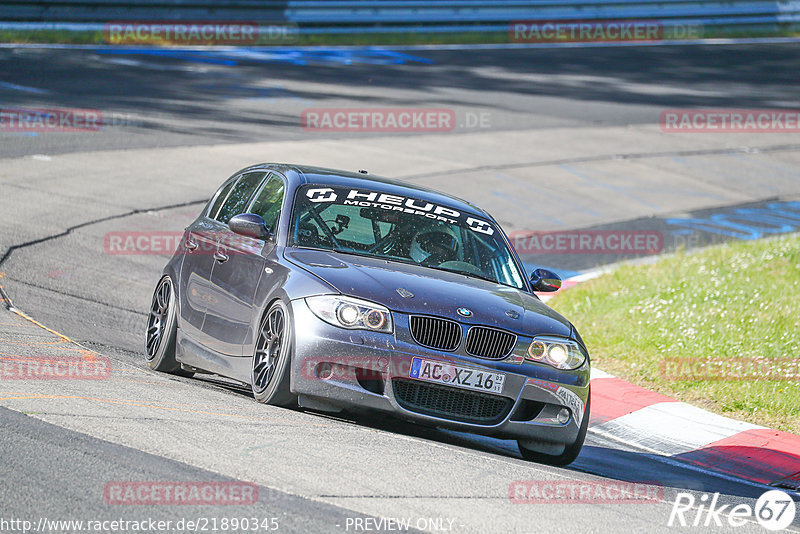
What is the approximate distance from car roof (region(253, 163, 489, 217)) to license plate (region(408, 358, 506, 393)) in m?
1.87

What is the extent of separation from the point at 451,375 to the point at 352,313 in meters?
0.64

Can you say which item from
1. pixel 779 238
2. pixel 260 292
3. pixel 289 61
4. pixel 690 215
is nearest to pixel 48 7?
pixel 289 61

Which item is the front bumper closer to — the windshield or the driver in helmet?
the windshield

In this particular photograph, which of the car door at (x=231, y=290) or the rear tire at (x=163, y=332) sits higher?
the car door at (x=231, y=290)

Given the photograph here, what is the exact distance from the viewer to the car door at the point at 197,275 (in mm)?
8102

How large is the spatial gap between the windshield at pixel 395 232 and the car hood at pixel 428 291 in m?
0.21

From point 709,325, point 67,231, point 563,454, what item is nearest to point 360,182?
point 563,454

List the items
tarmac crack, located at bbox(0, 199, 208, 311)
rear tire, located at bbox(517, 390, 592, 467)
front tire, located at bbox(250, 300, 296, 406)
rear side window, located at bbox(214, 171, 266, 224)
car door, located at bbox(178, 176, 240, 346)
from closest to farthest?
front tire, located at bbox(250, 300, 296, 406) → rear tire, located at bbox(517, 390, 592, 467) → car door, located at bbox(178, 176, 240, 346) → rear side window, located at bbox(214, 171, 266, 224) → tarmac crack, located at bbox(0, 199, 208, 311)

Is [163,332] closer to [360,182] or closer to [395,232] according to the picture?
[360,182]

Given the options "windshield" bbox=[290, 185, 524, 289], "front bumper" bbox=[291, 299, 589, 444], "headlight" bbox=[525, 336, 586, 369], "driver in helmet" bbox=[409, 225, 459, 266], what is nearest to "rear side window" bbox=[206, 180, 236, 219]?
"windshield" bbox=[290, 185, 524, 289]

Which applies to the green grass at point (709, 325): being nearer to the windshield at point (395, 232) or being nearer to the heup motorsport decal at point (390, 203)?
the windshield at point (395, 232)

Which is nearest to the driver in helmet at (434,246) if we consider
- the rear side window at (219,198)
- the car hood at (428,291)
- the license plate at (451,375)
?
the car hood at (428,291)

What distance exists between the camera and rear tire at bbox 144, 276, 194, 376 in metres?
8.40

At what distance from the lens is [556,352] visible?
6.99 metres
